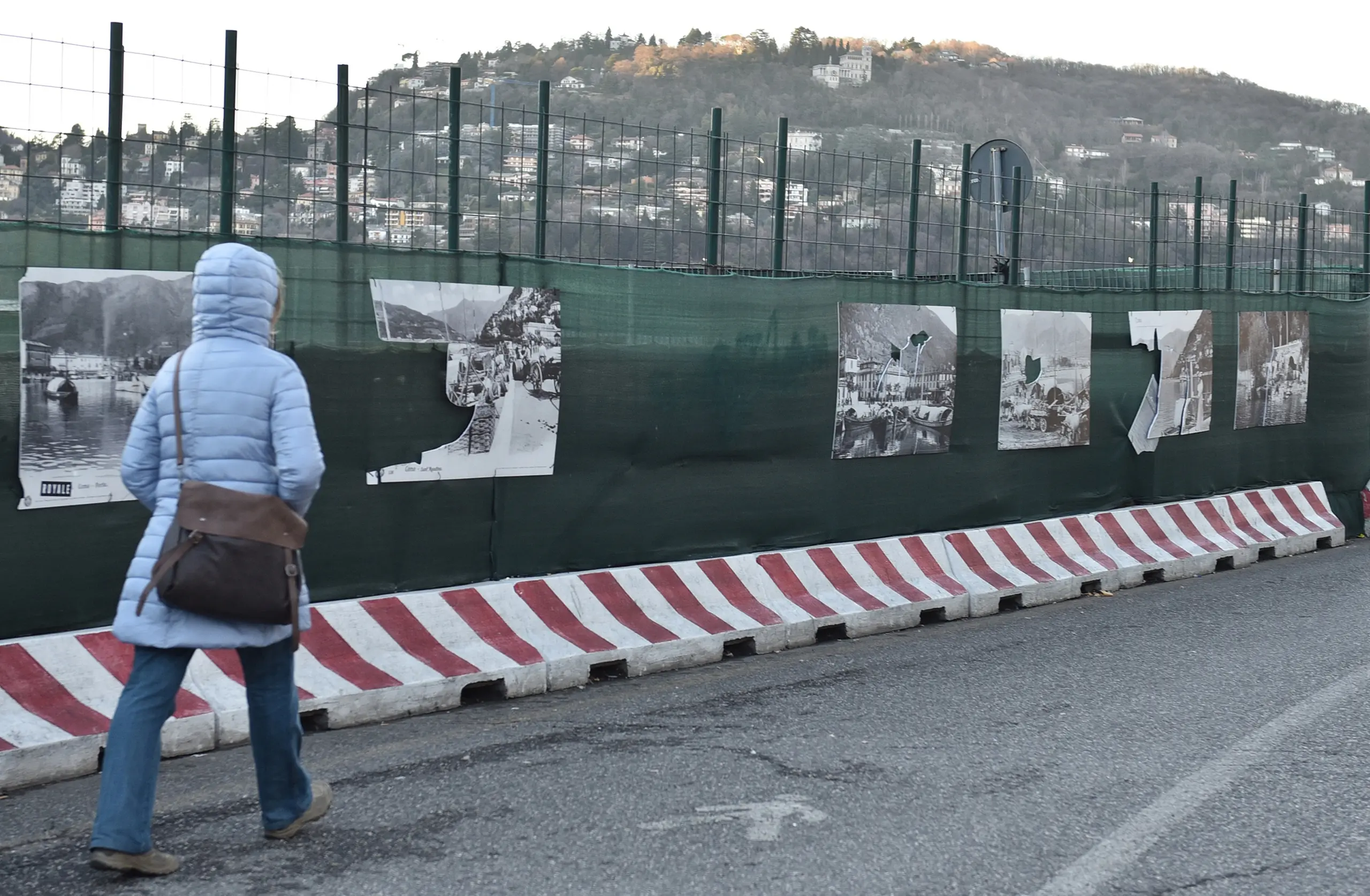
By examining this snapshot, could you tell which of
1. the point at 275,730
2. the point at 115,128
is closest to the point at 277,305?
the point at 275,730

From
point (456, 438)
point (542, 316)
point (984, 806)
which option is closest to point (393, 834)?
point (984, 806)

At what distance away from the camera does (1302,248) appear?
1509cm

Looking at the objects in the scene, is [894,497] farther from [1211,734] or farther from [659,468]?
[1211,734]

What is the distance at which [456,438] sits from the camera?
7.77 meters

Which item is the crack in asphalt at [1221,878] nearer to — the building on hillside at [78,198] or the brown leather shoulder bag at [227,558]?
the brown leather shoulder bag at [227,558]

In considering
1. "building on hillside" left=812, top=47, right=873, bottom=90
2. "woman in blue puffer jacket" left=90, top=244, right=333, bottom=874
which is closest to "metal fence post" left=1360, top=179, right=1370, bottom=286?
"woman in blue puffer jacket" left=90, top=244, right=333, bottom=874

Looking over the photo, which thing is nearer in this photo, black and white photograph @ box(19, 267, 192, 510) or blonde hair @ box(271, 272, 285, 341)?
blonde hair @ box(271, 272, 285, 341)

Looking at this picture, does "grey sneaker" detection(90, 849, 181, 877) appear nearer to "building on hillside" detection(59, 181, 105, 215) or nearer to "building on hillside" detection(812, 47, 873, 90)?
"building on hillside" detection(59, 181, 105, 215)

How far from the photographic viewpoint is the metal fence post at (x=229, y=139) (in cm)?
702

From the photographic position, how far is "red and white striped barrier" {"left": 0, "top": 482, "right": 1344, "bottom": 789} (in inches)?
231

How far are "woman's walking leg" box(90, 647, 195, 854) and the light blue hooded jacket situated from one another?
101mm

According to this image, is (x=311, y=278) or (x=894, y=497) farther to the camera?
(x=894, y=497)

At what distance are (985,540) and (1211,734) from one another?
4.08 m

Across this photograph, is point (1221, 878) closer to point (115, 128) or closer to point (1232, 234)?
point (115, 128)
